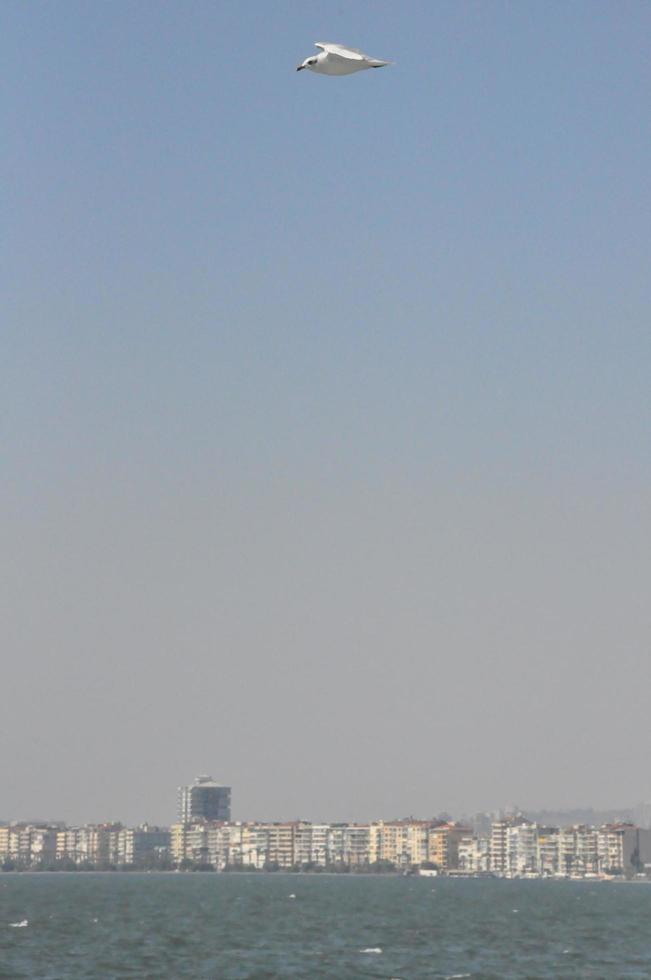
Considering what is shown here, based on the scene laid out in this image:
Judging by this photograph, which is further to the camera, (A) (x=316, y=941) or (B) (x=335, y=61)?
(A) (x=316, y=941)

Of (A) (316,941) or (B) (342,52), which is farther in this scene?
(A) (316,941)

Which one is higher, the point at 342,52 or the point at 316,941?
the point at 342,52

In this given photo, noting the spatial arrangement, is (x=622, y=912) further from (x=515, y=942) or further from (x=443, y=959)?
(x=443, y=959)

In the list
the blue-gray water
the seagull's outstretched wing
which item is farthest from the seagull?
the blue-gray water

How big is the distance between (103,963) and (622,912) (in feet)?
302

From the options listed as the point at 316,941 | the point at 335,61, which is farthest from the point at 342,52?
the point at 316,941

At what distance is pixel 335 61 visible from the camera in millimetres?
37969

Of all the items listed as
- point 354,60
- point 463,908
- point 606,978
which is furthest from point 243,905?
point 354,60

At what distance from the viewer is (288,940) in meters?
103

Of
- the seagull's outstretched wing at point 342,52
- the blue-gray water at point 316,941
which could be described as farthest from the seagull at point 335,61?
the blue-gray water at point 316,941

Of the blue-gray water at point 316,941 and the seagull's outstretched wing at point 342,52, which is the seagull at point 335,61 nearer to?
the seagull's outstretched wing at point 342,52

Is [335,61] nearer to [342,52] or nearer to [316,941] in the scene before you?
[342,52]

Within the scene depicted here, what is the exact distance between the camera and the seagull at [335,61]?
122ft

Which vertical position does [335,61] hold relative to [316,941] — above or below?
above
